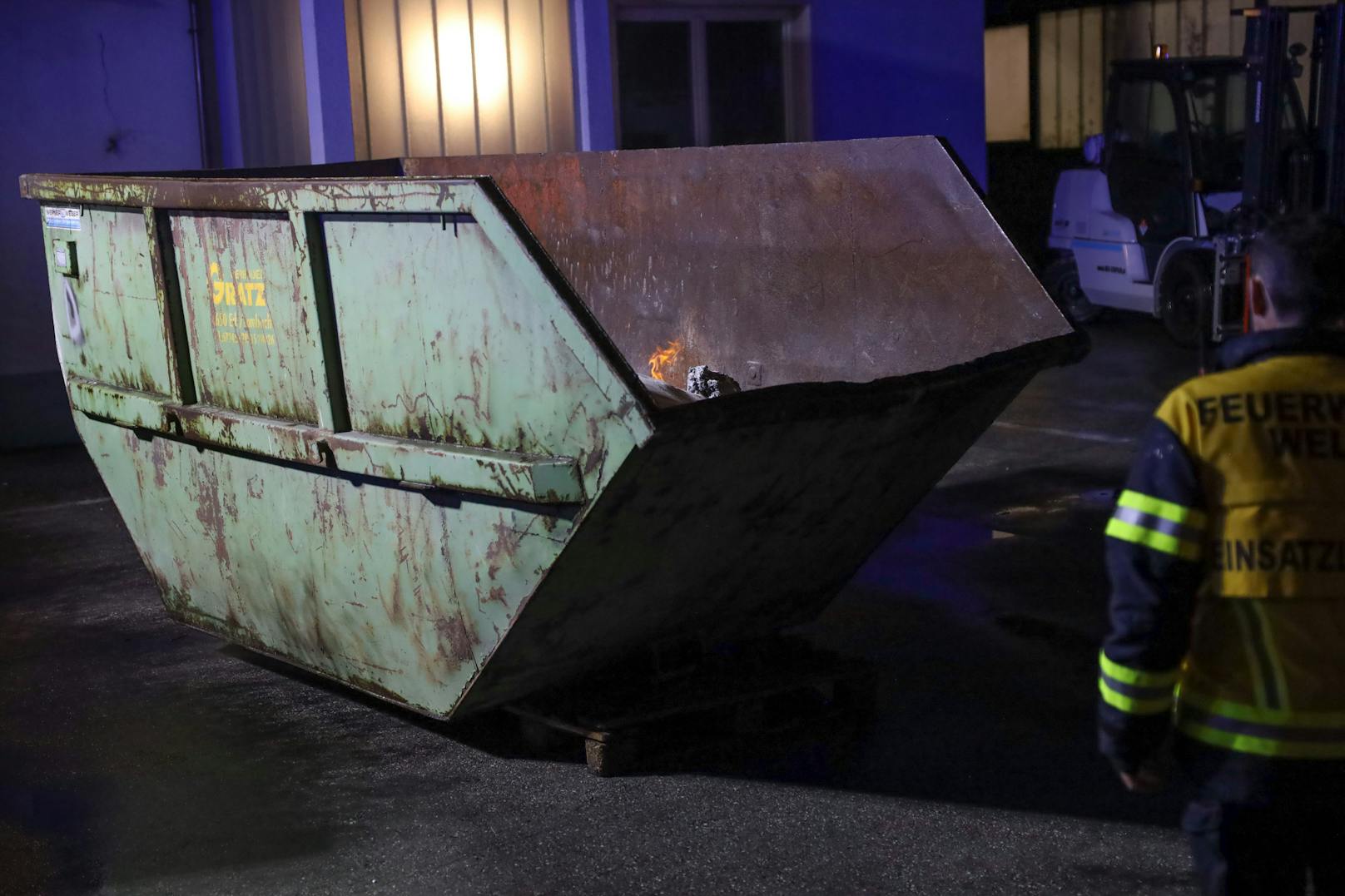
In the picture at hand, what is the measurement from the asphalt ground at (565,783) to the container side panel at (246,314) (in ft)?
3.46

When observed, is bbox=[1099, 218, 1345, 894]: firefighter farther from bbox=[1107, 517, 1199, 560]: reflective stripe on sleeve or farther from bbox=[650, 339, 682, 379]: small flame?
bbox=[650, 339, 682, 379]: small flame

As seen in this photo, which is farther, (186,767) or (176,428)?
(176,428)

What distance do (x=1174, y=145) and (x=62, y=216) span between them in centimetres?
1010

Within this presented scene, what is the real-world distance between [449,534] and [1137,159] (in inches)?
417

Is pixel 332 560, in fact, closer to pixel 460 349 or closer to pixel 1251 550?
pixel 460 349

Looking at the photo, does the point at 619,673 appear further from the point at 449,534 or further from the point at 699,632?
the point at 449,534

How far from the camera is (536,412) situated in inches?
156

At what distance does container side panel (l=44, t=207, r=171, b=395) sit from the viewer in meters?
5.29

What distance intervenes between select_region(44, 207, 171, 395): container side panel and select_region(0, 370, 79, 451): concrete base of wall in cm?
452

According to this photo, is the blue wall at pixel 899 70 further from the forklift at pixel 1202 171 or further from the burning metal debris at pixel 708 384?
the burning metal debris at pixel 708 384

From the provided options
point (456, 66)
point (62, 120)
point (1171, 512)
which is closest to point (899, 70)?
point (456, 66)

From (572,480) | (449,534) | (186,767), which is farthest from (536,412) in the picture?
(186,767)

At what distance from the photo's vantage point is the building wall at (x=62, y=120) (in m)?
9.77

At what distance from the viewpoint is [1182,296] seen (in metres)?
12.8
